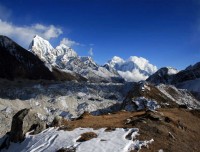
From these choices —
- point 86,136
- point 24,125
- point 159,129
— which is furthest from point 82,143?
point 24,125

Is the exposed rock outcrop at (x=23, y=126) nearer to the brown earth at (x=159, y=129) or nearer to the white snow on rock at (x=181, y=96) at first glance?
the brown earth at (x=159, y=129)

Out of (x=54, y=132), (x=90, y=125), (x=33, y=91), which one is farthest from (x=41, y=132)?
(x=33, y=91)

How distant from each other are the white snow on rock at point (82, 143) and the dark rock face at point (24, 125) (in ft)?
5.32

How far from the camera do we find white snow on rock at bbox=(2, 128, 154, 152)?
33.6 meters

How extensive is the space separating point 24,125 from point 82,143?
1177cm

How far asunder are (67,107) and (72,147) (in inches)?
4396

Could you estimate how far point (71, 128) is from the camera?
40.1 metres

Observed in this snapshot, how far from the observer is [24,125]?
43.4 m

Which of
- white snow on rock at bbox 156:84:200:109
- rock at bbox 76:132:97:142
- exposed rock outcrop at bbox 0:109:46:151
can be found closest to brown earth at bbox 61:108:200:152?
rock at bbox 76:132:97:142

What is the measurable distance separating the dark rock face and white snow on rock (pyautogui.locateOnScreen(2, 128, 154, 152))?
162 centimetres

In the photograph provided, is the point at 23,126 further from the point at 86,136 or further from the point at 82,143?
the point at 82,143

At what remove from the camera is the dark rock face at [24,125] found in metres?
42.3

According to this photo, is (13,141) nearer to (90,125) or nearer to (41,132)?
(41,132)

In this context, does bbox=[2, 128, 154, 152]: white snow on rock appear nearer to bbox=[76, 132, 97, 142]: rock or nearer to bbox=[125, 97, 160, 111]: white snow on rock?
bbox=[76, 132, 97, 142]: rock
